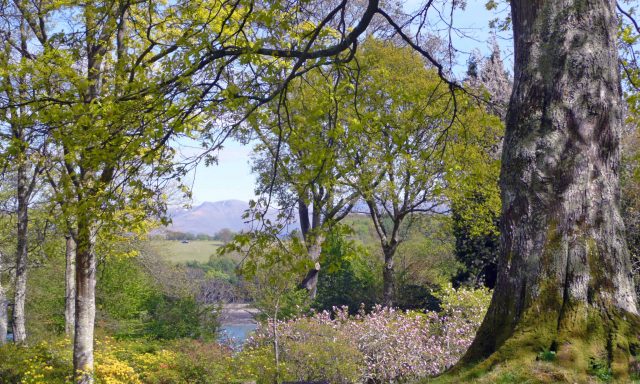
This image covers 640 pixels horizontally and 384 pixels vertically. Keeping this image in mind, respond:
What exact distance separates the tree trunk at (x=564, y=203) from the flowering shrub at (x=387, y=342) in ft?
29.7

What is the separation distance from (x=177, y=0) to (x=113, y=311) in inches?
683

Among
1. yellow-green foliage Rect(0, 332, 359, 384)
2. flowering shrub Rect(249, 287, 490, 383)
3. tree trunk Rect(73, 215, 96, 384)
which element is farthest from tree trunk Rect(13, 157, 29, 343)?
flowering shrub Rect(249, 287, 490, 383)

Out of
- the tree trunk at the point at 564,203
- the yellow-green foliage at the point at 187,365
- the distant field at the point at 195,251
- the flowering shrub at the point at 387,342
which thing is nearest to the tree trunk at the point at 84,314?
the yellow-green foliage at the point at 187,365

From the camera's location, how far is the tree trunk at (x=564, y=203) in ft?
12.4

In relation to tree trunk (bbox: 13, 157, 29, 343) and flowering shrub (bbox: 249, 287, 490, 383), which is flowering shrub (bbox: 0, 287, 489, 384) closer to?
flowering shrub (bbox: 249, 287, 490, 383)

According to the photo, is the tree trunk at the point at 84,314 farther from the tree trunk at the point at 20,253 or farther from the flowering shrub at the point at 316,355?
the tree trunk at the point at 20,253

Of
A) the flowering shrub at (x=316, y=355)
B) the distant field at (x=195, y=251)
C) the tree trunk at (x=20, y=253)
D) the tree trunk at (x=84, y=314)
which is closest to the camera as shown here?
the tree trunk at (x=84, y=314)

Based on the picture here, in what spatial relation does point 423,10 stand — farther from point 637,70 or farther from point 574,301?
point 574,301

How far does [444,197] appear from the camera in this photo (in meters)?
20.4

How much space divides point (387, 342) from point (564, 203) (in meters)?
10.1

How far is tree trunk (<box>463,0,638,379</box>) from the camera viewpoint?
378 centimetres

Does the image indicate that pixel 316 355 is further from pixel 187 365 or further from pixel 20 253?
pixel 20 253

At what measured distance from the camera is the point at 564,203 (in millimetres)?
3957

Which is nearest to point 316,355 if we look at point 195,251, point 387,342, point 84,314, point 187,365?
point 387,342
